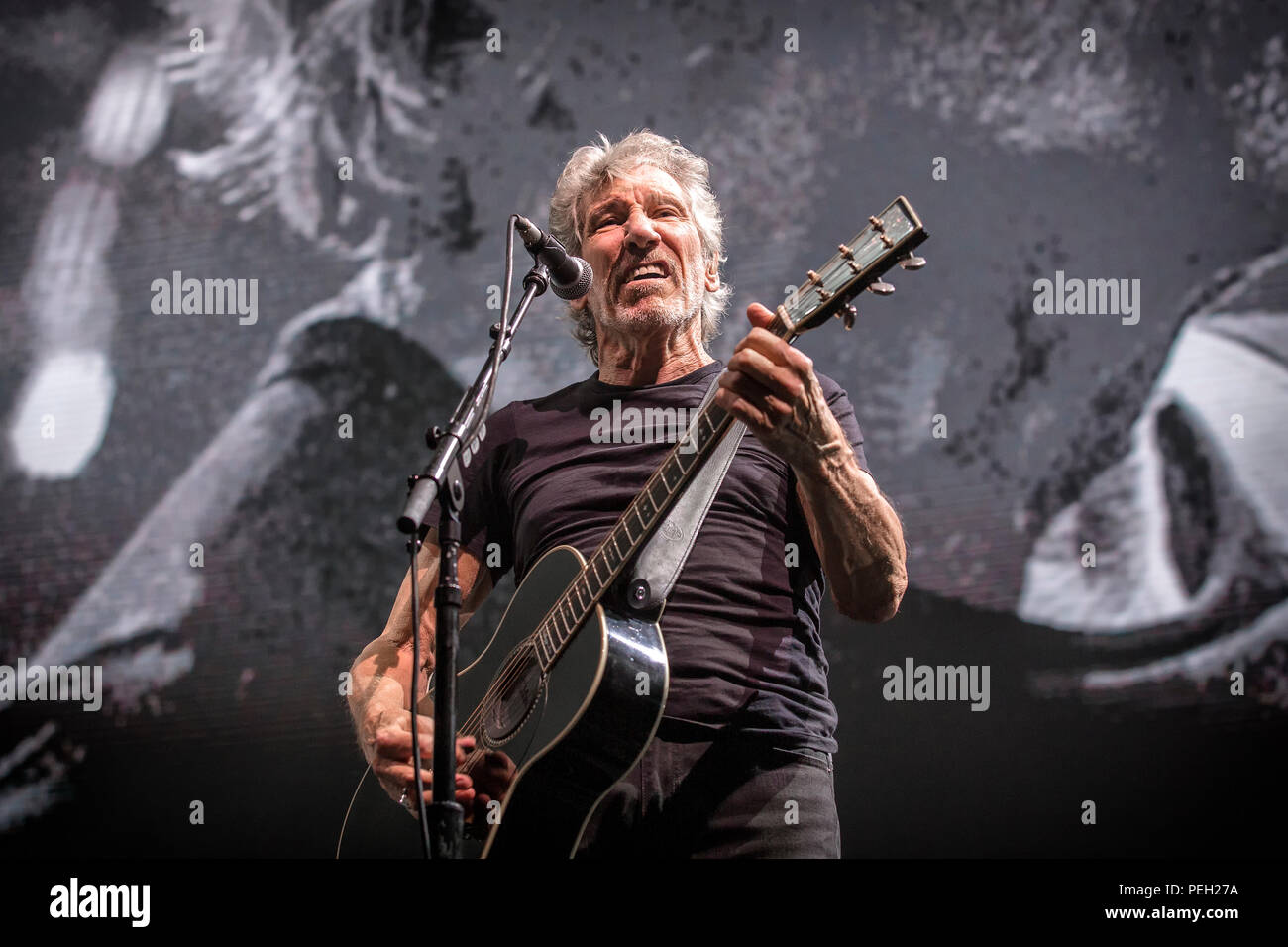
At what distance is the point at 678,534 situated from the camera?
1.91 m

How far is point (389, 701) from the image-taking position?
2.14 metres

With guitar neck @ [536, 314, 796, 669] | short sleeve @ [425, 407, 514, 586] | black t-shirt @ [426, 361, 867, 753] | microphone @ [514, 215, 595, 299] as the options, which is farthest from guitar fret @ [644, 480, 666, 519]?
short sleeve @ [425, 407, 514, 586]

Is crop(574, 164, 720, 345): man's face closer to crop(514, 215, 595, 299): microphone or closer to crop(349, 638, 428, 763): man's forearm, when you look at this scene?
crop(514, 215, 595, 299): microphone

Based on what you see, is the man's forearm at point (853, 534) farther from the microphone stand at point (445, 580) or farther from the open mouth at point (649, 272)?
the open mouth at point (649, 272)

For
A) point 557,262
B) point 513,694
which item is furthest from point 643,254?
point 513,694

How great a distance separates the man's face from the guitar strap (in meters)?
0.52

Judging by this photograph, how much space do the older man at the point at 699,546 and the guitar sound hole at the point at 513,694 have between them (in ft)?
0.28

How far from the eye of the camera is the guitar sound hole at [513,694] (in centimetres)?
193

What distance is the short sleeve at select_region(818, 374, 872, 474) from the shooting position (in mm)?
1983

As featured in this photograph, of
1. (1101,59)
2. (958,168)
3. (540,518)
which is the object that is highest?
(1101,59)

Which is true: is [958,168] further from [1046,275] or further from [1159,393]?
[1159,393]

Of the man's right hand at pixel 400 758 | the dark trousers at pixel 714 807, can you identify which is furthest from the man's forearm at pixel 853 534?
the man's right hand at pixel 400 758
